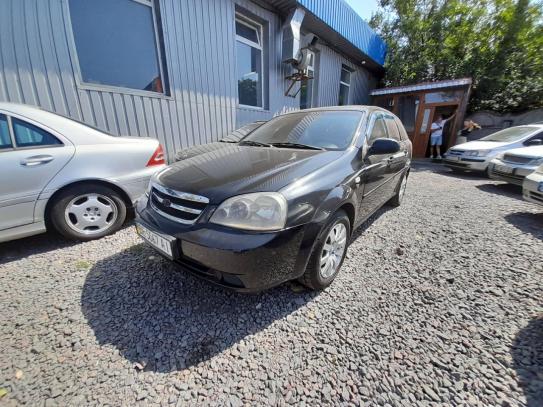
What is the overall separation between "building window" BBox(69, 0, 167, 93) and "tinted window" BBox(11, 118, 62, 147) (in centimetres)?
205

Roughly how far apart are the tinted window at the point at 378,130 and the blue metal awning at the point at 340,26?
476 centimetres

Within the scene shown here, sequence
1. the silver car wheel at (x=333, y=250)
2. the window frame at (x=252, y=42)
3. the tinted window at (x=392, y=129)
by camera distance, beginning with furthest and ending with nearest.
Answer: the window frame at (x=252, y=42) → the tinted window at (x=392, y=129) → the silver car wheel at (x=333, y=250)

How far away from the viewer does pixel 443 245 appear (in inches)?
105

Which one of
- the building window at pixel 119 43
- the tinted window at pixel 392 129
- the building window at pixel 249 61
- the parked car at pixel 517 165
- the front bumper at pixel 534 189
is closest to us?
the tinted window at pixel 392 129

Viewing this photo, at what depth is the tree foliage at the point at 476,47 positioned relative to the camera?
9773mm

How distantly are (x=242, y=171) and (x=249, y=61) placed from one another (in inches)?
226

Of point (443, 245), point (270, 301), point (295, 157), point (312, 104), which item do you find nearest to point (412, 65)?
point (312, 104)

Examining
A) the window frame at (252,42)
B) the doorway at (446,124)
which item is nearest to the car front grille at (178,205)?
the window frame at (252,42)

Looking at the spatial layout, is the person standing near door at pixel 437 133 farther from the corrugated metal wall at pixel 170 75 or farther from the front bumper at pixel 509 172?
the corrugated metal wall at pixel 170 75

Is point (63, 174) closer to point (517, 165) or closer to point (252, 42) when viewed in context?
point (252, 42)

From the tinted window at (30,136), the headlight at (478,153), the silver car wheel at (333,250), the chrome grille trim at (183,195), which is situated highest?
the tinted window at (30,136)

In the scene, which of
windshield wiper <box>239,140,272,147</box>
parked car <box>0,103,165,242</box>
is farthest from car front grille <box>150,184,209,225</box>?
parked car <box>0,103,165,242</box>

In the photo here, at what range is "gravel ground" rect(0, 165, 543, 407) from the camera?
→ 123cm

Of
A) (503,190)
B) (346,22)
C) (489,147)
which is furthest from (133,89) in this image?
(489,147)
